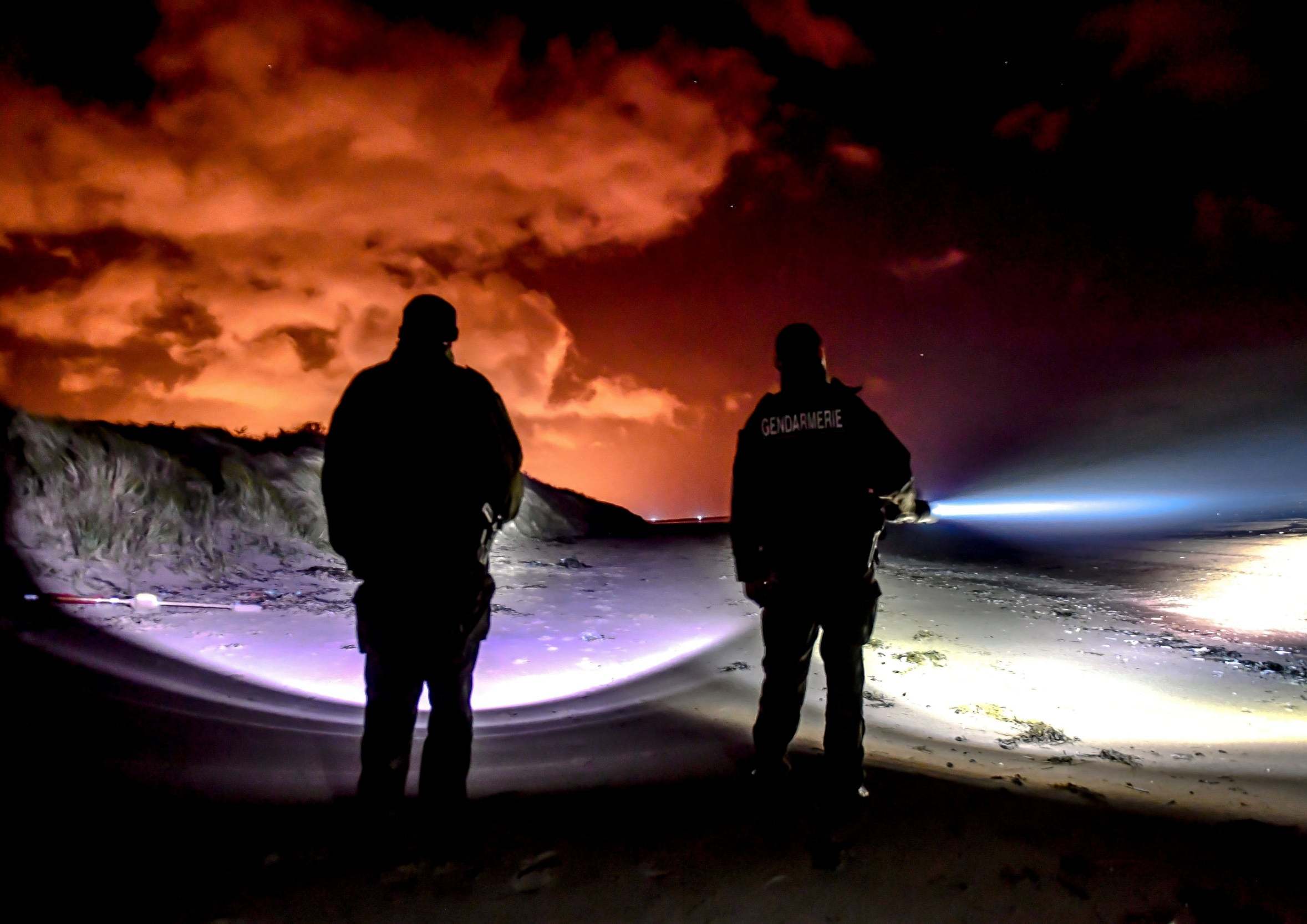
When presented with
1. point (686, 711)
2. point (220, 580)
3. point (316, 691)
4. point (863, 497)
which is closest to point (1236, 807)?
point (863, 497)

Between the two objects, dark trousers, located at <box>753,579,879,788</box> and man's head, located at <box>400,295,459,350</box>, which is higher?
man's head, located at <box>400,295,459,350</box>

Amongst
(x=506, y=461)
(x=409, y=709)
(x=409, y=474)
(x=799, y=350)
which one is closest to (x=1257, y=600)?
(x=799, y=350)

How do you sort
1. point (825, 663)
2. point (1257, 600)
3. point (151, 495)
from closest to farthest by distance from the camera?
point (825, 663)
point (151, 495)
point (1257, 600)

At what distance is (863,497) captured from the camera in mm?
2785

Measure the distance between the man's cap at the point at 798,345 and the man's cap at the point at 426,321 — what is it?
4.96 ft

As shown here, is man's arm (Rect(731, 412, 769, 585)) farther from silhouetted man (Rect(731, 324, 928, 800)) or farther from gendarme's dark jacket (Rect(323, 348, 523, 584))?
gendarme's dark jacket (Rect(323, 348, 523, 584))

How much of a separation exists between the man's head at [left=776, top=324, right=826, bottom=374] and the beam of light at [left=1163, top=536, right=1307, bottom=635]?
11353 mm

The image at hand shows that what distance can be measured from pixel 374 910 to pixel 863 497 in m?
2.34

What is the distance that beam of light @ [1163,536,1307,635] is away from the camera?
1020 centimetres

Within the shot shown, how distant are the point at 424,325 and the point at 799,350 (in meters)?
1.68

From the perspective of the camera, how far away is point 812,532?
9.01ft

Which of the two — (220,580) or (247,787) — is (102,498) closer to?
(220,580)

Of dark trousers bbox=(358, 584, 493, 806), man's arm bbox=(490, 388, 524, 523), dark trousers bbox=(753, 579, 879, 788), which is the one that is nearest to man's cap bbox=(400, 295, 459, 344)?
man's arm bbox=(490, 388, 524, 523)

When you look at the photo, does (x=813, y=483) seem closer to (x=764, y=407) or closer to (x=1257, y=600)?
(x=764, y=407)
